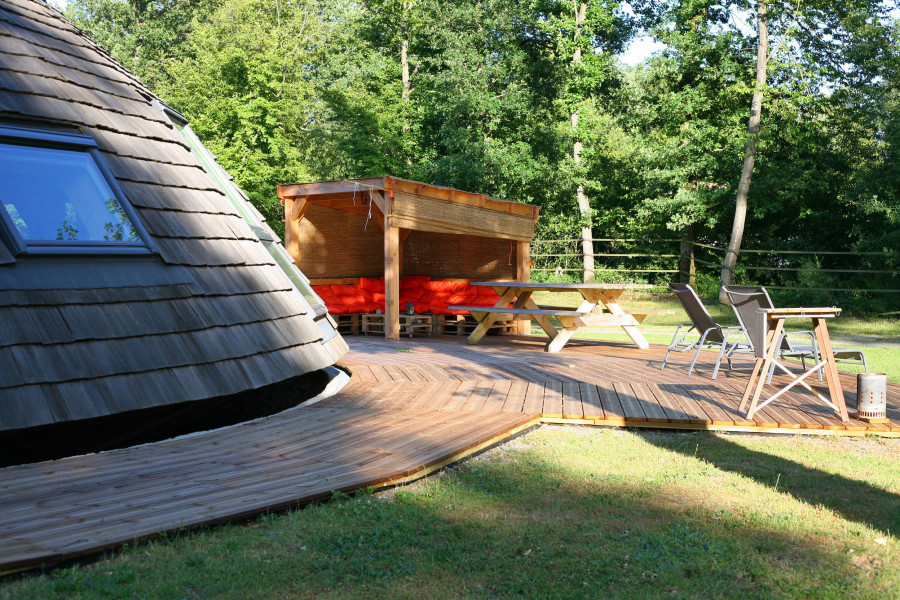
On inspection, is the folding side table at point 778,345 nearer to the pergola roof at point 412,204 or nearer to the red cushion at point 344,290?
the pergola roof at point 412,204

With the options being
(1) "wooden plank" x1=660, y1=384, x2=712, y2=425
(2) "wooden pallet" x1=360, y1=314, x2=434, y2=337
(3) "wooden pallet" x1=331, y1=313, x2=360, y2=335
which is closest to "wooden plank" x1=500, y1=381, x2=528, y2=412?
(1) "wooden plank" x1=660, y1=384, x2=712, y2=425

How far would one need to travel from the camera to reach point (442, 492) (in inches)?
157

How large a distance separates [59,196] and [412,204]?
7006mm

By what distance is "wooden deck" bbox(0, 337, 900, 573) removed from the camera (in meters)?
3.29

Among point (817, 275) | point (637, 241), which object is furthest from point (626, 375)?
point (637, 241)

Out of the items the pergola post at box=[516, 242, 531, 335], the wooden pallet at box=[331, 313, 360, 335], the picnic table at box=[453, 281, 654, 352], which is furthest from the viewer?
the pergola post at box=[516, 242, 531, 335]

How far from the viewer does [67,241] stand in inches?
188

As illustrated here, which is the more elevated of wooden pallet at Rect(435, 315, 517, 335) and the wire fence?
the wire fence

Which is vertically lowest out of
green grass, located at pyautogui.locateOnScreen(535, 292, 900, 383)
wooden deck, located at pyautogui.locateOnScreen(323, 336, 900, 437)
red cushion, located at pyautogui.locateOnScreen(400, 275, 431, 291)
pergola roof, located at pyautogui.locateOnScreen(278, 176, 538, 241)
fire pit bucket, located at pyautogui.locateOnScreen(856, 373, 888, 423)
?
green grass, located at pyautogui.locateOnScreen(535, 292, 900, 383)

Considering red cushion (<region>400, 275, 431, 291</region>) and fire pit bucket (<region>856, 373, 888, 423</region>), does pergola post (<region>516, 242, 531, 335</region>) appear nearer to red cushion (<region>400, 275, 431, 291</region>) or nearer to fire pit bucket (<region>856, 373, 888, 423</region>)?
red cushion (<region>400, 275, 431, 291</region>)

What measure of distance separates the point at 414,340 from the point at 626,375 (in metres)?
4.53

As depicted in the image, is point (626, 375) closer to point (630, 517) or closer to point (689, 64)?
point (630, 517)

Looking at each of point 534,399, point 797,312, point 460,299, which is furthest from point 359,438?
point 460,299

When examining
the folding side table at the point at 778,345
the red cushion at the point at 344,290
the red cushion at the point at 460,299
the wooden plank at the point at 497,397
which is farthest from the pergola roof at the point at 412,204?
the folding side table at the point at 778,345
